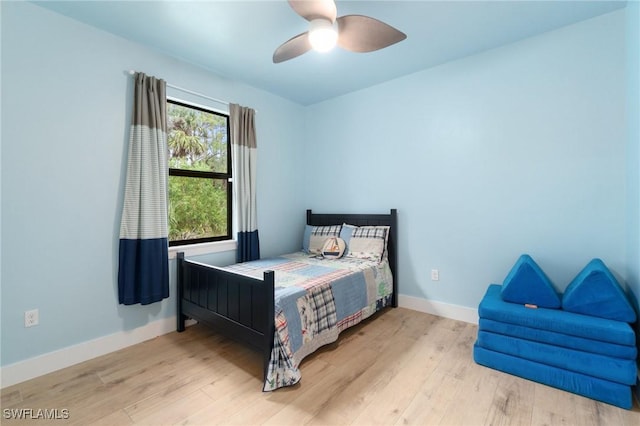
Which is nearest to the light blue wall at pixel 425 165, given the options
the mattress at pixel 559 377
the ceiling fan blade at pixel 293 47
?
the mattress at pixel 559 377

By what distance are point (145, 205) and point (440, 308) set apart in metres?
2.97

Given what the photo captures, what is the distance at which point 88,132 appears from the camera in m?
2.24

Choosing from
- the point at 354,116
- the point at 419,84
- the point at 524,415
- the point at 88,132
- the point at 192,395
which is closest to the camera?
the point at 524,415

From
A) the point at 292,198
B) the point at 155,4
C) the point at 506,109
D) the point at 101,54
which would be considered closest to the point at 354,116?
the point at 292,198

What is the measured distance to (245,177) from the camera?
3.22 meters

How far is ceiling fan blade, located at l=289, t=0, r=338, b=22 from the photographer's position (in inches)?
62.9

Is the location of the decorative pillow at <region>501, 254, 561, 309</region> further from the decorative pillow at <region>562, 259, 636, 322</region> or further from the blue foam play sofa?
the decorative pillow at <region>562, 259, 636, 322</region>

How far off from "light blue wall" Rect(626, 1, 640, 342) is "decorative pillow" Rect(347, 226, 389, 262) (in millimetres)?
1850

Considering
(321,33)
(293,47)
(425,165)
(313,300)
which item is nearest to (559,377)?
(313,300)

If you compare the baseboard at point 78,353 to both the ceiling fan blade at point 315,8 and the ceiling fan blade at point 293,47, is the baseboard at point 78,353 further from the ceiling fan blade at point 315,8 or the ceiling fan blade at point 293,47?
the ceiling fan blade at point 315,8

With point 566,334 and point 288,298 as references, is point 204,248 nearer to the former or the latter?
point 288,298

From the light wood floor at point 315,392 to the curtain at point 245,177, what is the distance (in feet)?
3.69

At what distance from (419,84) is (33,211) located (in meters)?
3.54

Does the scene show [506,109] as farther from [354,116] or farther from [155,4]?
[155,4]
